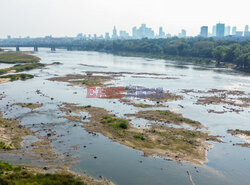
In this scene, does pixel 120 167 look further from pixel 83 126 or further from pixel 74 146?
pixel 83 126

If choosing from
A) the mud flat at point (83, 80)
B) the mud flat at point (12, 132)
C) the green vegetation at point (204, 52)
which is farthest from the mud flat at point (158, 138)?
the green vegetation at point (204, 52)

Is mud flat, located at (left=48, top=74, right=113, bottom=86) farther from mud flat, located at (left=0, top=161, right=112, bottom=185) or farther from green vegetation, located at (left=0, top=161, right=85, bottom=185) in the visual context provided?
green vegetation, located at (left=0, top=161, right=85, bottom=185)

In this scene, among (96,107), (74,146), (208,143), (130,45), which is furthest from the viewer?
(130,45)

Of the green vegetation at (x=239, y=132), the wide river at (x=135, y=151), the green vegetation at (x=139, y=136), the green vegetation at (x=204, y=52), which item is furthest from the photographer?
the green vegetation at (x=204, y=52)

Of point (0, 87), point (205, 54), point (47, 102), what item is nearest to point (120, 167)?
point (47, 102)

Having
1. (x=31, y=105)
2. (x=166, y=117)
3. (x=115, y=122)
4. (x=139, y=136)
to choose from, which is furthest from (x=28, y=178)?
(x=31, y=105)

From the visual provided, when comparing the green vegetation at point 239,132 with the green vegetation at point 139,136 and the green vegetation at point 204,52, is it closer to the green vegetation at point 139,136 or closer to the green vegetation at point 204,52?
the green vegetation at point 139,136

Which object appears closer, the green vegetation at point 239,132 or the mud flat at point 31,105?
the green vegetation at point 239,132
